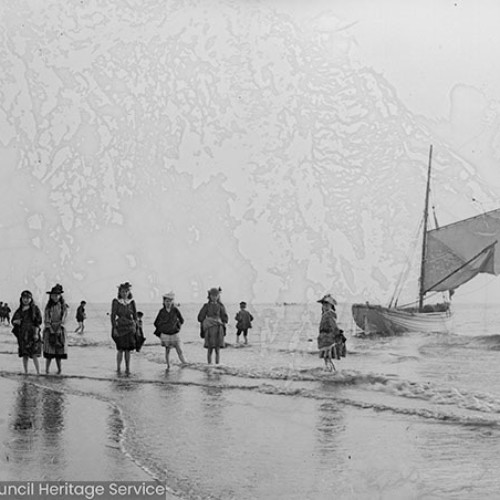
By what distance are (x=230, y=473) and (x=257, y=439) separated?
105 cm

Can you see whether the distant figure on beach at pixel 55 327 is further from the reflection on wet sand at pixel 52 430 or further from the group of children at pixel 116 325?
the reflection on wet sand at pixel 52 430

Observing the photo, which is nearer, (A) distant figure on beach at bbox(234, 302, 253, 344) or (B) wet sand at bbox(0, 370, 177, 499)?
(B) wet sand at bbox(0, 370, 177, 499)

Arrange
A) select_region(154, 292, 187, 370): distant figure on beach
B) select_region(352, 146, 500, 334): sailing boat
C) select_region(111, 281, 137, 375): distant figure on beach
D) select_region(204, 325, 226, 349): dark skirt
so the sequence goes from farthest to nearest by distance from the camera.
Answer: select_region(352, 146, 500, 334): sailing boat, select_region(204, 325, 226, 349): dark skirt, select_region(154, 292, 187, 370): distant figure on beach, select_region(111, 281, 137, 375): distant figure on beach

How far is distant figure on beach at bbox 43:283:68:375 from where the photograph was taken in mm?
9406

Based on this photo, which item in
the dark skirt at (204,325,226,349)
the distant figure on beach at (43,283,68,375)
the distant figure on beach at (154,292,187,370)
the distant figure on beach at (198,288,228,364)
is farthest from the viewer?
the dark skirt at (204,325,226,349)

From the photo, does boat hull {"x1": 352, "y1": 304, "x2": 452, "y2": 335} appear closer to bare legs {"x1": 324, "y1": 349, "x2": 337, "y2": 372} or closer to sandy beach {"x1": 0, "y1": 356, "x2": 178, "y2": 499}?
bare legs {"x1": 324, "y1": 349, "x2": 337, "y2": 372}

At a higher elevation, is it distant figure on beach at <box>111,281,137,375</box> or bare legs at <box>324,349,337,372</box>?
distant figure on beach at <box>111,281,137,375</box>

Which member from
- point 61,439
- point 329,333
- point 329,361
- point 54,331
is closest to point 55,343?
point 54,331

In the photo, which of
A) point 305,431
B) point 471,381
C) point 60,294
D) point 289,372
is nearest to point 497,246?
point 471,381

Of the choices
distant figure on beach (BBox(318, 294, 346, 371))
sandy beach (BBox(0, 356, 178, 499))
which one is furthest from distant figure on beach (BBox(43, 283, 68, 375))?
distant figure on beach (BBox(318, 294, 346, 371))

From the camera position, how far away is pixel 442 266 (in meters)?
29.0

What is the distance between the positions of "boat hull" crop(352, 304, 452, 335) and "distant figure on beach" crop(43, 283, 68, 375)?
18555mm

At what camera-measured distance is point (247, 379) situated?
9.92 metres

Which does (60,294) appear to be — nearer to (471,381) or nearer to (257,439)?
(257,439)
